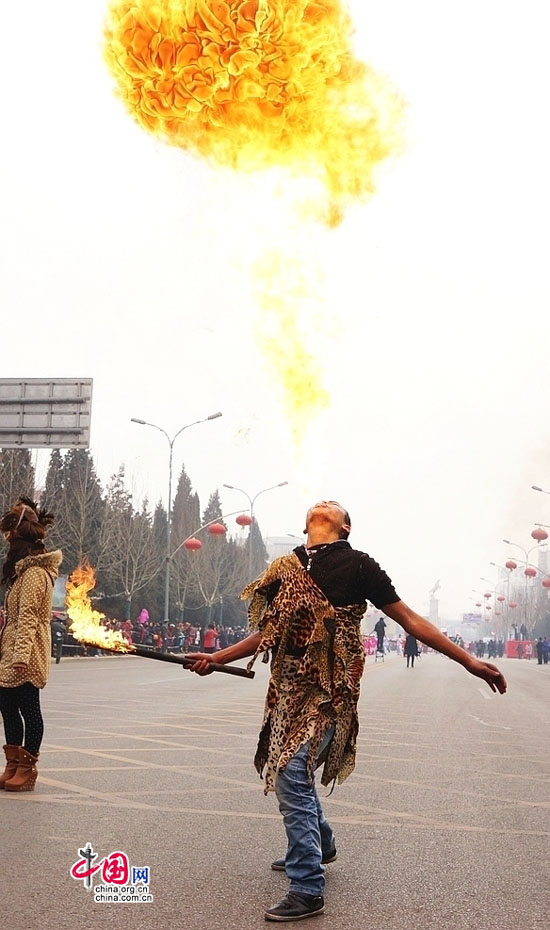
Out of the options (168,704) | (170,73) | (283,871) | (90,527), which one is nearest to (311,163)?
(170,73)

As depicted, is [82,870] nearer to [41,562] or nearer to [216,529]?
[41,562]

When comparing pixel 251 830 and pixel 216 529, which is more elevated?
pixel 216 529

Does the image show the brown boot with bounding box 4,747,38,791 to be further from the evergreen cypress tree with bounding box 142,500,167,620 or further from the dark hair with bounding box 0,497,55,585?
the evergreen cypress tree with bounding box 142,500,167,620

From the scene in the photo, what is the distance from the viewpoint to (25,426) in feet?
87.0

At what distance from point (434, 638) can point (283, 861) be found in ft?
4.47

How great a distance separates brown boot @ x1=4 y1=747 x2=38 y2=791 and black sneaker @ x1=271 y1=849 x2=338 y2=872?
7.88ft

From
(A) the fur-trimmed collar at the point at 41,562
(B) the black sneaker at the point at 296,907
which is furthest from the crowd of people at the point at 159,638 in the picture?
(B) the black sneaker at the point at 296,907

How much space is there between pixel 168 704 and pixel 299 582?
11774 mm

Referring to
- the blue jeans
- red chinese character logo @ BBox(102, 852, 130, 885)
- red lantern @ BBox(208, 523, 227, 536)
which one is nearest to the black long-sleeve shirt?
the blue jeans

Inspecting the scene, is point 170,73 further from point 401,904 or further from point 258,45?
point 401,904

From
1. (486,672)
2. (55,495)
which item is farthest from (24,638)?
(55,495)

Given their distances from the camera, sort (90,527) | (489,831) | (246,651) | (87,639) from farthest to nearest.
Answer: (90,527) < (489,831) < (87,639) < (246,651)

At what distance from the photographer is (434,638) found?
4.76m

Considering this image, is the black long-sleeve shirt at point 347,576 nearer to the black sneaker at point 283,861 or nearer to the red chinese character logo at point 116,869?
the black sneaker at point 283,861
